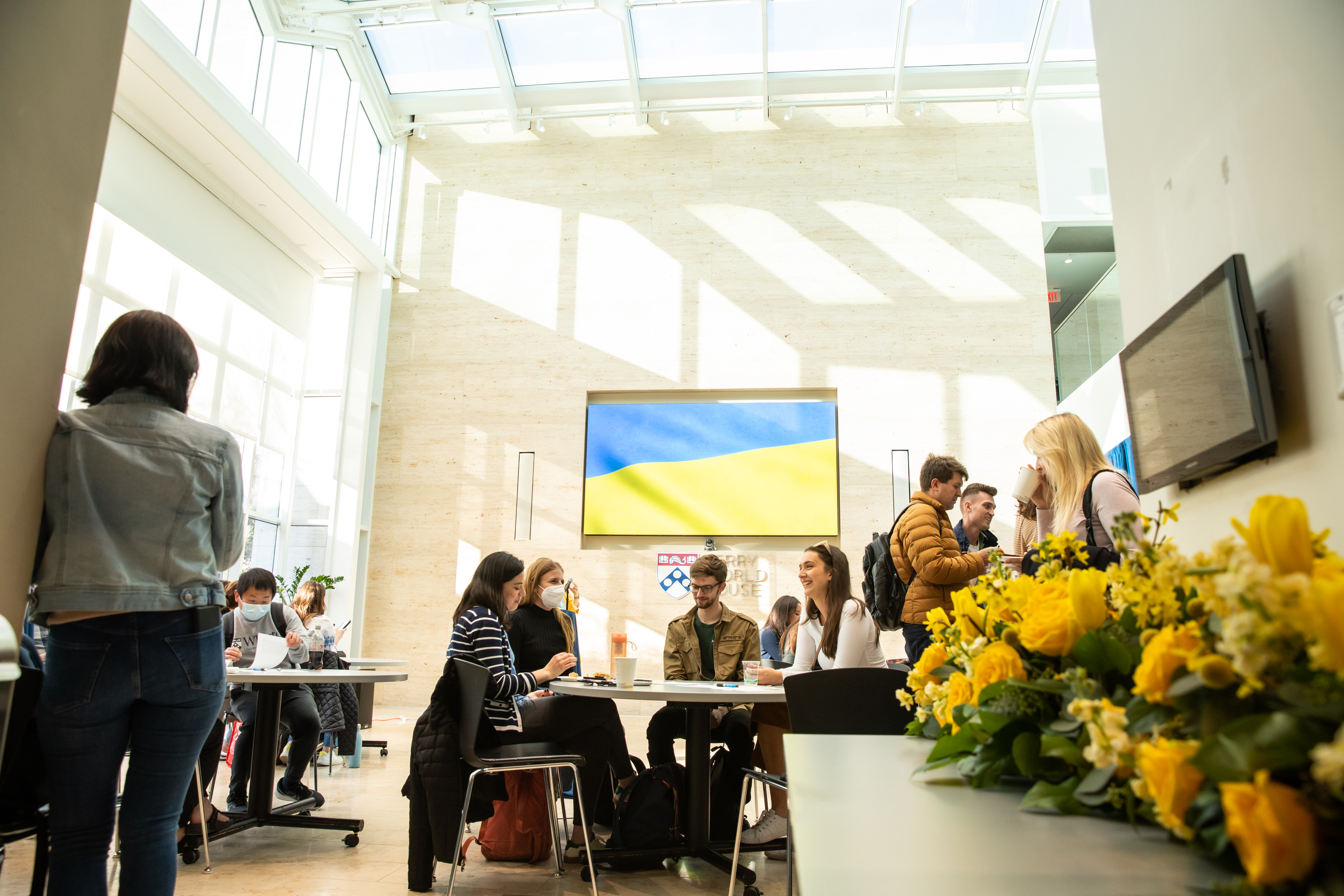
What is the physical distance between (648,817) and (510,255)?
311 inches

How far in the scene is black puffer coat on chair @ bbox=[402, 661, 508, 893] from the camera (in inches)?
119

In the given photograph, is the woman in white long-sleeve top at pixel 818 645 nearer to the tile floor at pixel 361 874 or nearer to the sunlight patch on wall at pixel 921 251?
the tile floor at pixel 361 874

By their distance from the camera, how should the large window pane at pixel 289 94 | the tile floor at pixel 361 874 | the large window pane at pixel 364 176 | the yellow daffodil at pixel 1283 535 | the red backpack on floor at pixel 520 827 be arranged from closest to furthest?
the yellow daffodil at pixel 1283 535, the tile floor at pixel 361 874, the red backpack on floor at pixel 520 827, the large window pane at pixel 289 94, the large window pane at pixel 364 176

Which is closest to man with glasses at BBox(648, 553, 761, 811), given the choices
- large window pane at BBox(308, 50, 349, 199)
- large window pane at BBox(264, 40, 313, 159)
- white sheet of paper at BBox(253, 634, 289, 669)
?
white sheet of paper at BBox(253, 634, 289, 669)

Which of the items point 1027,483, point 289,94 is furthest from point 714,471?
point 1027,483

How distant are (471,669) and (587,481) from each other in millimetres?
6397

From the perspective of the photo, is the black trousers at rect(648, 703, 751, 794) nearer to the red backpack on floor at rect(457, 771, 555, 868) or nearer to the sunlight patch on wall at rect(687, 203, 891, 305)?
the red backpack on floor at rect(457, 771, 555, 868)

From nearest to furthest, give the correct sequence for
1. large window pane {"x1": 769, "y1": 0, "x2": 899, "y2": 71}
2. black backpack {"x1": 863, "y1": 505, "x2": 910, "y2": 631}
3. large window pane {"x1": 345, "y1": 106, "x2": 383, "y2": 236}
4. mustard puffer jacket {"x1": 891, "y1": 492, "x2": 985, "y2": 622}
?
1. mustard puffer jacket {"x1": 891, "y1": 492, "x2": 985, "y2": 622}
2. black backpack {"x1": 863, "y1": 505, "x2": 910, "y2": 631}
3. large window pane {"x1": 769, "y1": 0, "x2": 899, "y2": 71}
4. large window pane {"x1": 345, "y1": 106, "x2": 383, "y2": 236}

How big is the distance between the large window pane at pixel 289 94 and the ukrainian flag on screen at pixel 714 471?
14.2 ft

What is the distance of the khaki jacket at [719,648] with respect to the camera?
4.37 m

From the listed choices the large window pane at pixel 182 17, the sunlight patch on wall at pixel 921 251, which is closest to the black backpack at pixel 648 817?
the large window pane at pixel 182 17

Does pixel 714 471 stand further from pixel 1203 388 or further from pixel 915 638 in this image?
pixel 1203 388

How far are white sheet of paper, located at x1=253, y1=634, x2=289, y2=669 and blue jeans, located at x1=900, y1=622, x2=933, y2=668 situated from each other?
272 cm

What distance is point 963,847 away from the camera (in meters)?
0.69
